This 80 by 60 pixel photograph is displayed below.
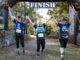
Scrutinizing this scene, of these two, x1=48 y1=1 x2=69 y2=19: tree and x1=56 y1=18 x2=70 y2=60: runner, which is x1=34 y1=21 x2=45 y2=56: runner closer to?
x1=56 y1=18 x2=70 y2=60: runner

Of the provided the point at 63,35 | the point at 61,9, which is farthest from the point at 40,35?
the point at 61,9

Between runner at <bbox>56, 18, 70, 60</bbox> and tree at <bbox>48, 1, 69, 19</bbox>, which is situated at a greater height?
tree at <bbox>48, 1, 69, 19</bbox>

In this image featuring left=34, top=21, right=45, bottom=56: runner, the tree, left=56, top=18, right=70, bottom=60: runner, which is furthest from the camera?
the tree

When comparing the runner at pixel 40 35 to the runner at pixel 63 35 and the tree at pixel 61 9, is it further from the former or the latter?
the tree at pixel 61 9

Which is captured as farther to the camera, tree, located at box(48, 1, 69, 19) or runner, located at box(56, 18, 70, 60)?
tree, located at box(48, 1, 69, 19)

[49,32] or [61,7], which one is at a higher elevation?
[61,7]

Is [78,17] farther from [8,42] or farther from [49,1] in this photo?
[8,42]

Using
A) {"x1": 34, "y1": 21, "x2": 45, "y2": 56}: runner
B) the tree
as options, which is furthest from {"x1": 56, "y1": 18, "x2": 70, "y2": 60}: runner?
the tree

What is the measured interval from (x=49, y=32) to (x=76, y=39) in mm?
12366

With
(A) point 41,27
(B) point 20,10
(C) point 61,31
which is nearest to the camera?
(C) point 61,31

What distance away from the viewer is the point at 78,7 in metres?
20.4

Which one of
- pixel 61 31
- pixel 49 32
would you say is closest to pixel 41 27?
pixel 61 31

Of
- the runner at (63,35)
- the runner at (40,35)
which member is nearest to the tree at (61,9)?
the runner at (40,35)

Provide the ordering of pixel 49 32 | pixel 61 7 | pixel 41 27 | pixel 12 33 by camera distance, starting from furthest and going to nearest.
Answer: pixel 49 32
pixel 61 7
pixel 12 33
pixel 41 27
